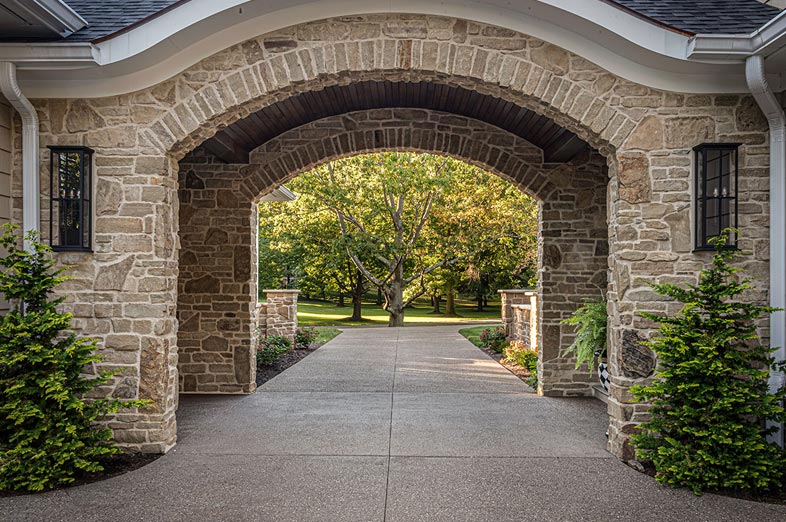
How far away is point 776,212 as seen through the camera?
15.2 ft

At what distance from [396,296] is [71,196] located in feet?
48.6

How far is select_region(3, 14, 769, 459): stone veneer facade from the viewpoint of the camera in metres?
4.84

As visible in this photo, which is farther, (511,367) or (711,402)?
(511,367)

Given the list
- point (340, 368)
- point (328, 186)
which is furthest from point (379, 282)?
point (340, 368)

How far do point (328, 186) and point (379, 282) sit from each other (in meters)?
4.23

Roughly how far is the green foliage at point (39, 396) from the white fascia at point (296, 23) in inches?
58.6

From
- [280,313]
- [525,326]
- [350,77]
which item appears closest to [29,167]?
[350,77]

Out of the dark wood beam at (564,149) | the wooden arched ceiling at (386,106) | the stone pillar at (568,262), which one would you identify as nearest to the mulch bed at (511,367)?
the stone pillar at (568,262)

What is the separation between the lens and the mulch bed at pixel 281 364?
350 inches

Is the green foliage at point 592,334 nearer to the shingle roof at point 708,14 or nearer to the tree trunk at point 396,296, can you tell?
the shingle roof at point 708,14

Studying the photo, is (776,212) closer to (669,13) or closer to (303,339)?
(669,13)

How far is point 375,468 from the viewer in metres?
4.54

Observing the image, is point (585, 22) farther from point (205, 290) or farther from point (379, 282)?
point (379, 282)

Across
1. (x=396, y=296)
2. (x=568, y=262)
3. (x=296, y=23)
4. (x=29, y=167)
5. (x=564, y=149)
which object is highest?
(x=296, y=23)
